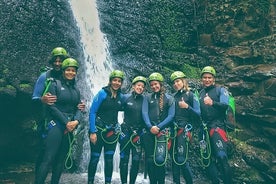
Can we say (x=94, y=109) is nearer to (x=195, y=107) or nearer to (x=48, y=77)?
(x=48, y=77)

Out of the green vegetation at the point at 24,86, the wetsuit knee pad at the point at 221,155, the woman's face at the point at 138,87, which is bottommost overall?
the wetsuit knee pad at the point at 221,155

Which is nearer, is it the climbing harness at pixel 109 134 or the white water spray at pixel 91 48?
the climbing harness at pixel 109 134

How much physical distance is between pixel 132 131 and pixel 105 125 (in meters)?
0.81

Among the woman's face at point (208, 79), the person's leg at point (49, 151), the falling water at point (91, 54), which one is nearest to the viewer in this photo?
the person's leg at point (49, 151)

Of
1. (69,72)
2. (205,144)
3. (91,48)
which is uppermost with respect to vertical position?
(91,48)

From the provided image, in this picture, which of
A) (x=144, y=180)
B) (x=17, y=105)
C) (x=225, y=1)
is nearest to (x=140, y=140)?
(x=144, y=180)

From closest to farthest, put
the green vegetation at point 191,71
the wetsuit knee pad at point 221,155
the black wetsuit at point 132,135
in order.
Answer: the black wetsuit at point 132,135
the wetsuit knee pad at point 221,155
the green vegetation at point 191,71

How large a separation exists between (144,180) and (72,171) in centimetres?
291

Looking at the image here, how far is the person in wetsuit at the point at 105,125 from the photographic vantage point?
841 cm

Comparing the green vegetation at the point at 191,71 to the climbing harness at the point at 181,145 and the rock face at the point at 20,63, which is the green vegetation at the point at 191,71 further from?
the rock face at the point at 20,63

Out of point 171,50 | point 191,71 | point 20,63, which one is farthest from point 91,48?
point 191,71

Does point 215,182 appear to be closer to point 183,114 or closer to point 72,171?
point 183,114

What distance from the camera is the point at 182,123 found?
9.16 m

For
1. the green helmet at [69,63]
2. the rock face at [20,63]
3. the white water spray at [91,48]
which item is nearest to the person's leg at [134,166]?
the green helmet at [69,63]
